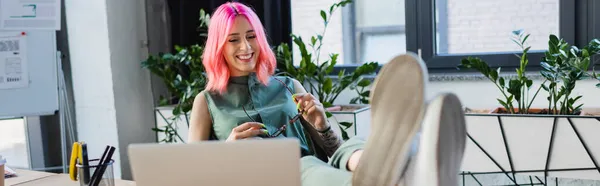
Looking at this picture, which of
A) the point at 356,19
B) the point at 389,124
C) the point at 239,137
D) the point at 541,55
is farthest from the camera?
the point at 356,19

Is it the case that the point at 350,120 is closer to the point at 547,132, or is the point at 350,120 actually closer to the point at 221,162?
the point at 547,132

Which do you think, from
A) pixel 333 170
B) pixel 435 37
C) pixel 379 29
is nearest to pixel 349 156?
pixel 333 170

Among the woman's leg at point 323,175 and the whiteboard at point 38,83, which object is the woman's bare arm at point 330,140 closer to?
the woman's leg at point 323,175

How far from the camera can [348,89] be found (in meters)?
3.20

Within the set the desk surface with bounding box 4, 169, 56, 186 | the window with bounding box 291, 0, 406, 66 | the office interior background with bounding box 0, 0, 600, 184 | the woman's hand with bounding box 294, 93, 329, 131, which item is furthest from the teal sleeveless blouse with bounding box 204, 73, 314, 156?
the window with bounding box 291, 0, 406, 66

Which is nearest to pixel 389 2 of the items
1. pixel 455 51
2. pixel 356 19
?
pixel 356 19

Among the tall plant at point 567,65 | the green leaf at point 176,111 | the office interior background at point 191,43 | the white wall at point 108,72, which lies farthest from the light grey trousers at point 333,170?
the white wall at point 108,72

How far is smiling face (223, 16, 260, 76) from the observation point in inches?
84.4

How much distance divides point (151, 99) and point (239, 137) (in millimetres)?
1943

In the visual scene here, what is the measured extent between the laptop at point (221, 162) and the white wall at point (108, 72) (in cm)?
235

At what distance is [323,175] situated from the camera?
5.00 feet

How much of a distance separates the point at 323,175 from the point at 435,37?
1726 millimetres

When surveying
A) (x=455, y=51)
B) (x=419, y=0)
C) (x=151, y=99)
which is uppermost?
Result: (x=419, y=0)

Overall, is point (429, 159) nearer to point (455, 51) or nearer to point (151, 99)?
point (455, 51)
